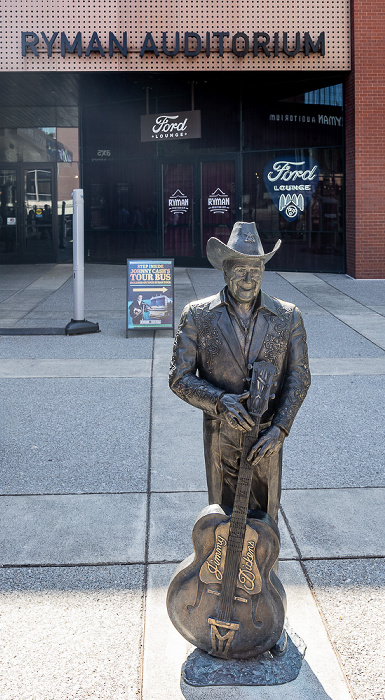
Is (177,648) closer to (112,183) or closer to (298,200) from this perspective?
(298,200)

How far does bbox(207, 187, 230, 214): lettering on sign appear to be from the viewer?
1980 cm

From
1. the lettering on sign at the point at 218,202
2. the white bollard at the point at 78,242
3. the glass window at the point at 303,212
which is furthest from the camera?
the lettering on sign at the point at 218,202

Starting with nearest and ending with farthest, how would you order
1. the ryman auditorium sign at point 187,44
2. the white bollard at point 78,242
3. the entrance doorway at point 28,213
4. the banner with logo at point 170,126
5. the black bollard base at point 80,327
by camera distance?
the white bollard at point 78,242, the black bollard base at point 80,327, the ryman auditorium sign at point 187,44, the banner with logo at point 170,126, the entrance doorway at point 28,213

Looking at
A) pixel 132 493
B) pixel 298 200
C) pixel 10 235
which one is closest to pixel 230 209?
pixel 298 200

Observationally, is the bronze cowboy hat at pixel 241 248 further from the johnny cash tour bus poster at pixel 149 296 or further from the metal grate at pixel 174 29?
the metal grate at pixel 174 29

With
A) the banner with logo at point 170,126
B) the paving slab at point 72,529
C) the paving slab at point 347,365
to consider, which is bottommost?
the paving slab at point 72,529

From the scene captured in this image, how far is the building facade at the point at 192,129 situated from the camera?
16.8 meters

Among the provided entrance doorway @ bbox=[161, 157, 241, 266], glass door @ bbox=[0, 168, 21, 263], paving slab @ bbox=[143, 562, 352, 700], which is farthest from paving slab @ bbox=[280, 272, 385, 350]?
glass door @ bbox=[0, 168, 21, 263]

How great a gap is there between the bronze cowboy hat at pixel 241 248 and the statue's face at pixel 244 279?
3 cm

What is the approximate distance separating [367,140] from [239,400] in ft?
48.6

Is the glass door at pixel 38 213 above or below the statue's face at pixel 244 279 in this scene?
above

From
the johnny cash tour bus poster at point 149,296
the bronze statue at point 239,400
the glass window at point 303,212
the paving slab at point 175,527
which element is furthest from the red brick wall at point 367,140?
the bronze statue at point 239,400

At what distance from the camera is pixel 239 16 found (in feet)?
55.1

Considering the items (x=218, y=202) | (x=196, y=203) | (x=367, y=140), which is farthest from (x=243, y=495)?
(x=196, y=203)
